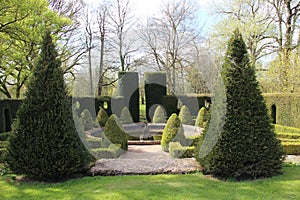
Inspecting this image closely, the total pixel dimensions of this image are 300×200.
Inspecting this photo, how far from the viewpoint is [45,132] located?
496cm

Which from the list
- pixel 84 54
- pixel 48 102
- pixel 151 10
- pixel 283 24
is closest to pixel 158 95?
pixel 84 54

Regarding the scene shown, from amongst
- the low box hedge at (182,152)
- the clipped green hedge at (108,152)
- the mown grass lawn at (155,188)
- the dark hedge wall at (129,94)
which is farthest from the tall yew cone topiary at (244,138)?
the dark hedge wall at (129,94)

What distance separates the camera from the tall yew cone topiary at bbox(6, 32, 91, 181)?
493cm

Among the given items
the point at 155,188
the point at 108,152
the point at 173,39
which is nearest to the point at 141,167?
the point at 155,188

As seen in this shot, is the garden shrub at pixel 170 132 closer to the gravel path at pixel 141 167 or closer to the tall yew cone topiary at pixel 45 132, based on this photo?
the gravel path at pixel 141 167

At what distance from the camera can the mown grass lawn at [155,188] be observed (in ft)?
13.5

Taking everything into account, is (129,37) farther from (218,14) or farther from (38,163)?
(38,163)

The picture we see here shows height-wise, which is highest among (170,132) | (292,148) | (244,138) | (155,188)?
(244,138)

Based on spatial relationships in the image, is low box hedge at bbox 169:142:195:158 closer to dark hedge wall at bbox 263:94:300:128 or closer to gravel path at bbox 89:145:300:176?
gravel path at bbox 89:145:300:176

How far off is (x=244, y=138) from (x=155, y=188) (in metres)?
1.85

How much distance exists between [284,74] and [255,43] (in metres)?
4.39

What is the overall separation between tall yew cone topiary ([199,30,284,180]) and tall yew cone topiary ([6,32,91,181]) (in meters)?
2.65

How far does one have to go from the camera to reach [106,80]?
24.9 m

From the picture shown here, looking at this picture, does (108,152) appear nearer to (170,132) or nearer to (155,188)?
(170,132)
